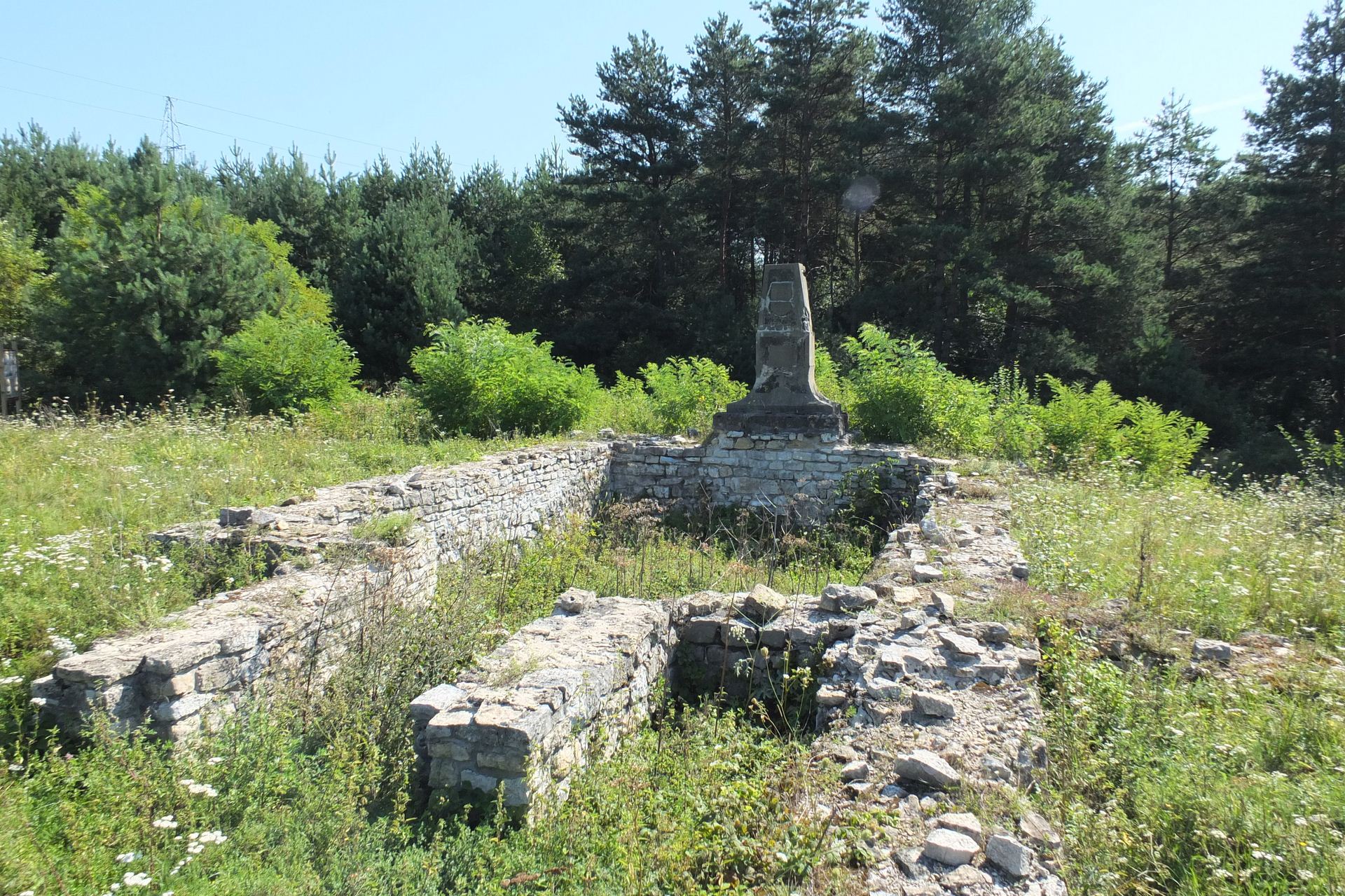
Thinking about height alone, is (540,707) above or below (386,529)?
below

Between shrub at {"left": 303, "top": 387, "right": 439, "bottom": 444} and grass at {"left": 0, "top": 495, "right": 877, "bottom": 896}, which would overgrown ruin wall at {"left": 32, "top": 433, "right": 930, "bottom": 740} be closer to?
grass at {"left": 0, "top": 495, "right": 877, "bottom": 896}

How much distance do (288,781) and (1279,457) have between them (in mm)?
18792

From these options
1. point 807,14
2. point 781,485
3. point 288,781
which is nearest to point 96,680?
point 288,781

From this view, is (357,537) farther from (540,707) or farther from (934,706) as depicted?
(934,706)

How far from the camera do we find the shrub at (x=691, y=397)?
11203 millimetres

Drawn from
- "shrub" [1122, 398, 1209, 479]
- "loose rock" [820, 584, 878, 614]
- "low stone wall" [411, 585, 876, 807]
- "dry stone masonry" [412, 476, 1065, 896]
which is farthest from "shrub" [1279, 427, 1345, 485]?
"low stone wall" [411, 585, 876, 807]

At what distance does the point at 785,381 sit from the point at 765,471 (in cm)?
122

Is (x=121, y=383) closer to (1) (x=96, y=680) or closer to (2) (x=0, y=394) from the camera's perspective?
(2) (x=0, y=394)

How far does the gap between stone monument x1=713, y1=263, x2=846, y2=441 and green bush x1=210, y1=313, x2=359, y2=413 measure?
600 centimetres

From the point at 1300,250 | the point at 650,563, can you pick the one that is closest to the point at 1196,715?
the point at 650,563

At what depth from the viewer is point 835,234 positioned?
22922mm

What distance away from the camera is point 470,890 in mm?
Answer: 2906

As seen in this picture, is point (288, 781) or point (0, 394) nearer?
point (288, 781)

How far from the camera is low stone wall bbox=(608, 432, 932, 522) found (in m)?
9.23
